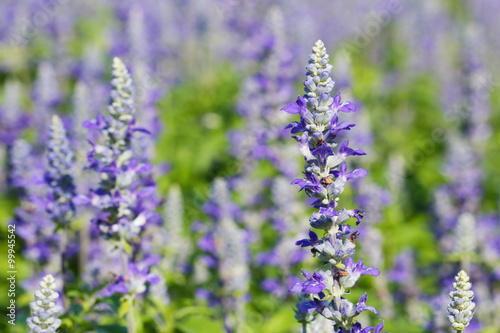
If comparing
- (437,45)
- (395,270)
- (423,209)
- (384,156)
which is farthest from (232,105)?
(437,45)

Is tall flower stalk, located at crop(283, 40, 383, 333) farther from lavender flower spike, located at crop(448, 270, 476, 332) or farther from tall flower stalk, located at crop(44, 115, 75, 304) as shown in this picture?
tall flower stalk, located at crop(44, 115, 75, 304)

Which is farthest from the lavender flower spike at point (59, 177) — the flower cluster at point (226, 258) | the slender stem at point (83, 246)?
the slender stem at point (83, 246)

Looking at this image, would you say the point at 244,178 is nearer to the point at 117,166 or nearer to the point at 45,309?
the point at 117,166

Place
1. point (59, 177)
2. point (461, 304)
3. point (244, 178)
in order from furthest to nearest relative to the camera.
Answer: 1. point (244, 178)
2. point (59, 177)
3. point (461, 304)

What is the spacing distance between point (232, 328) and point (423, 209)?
231 inches

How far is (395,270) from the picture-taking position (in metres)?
8.49

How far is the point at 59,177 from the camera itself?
5375 mm

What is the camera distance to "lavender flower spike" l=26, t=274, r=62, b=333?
153 inches

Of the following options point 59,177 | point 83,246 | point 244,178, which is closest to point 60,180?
point 59,177

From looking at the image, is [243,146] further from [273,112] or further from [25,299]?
[25,299]

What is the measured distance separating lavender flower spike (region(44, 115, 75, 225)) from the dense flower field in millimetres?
15

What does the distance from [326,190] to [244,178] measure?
5.74 meters

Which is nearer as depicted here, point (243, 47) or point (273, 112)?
point (273, 112)

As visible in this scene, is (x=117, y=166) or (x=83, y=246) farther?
(x=83, y=246)
